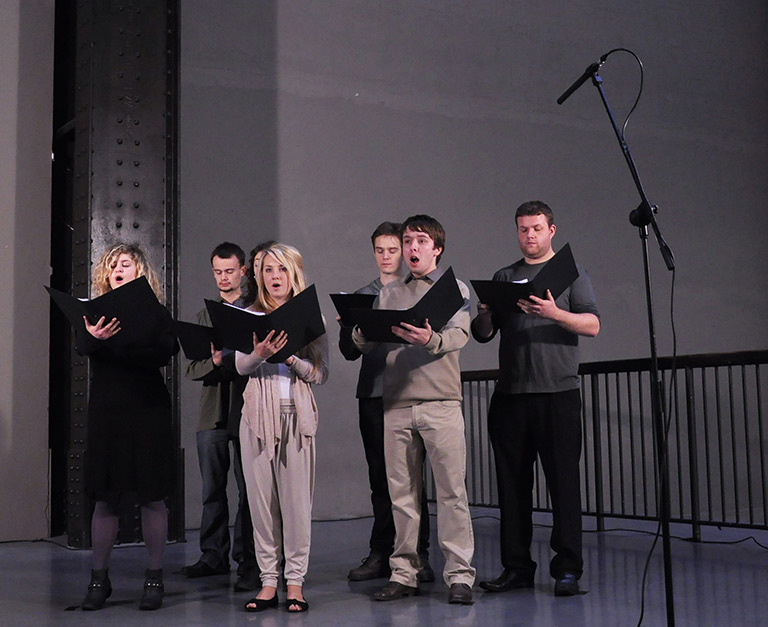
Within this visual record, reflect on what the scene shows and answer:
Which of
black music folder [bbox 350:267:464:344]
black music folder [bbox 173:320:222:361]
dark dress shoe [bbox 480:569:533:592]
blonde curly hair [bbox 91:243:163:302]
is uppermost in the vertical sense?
blonde curly hair [bbox 91:243:163:302]

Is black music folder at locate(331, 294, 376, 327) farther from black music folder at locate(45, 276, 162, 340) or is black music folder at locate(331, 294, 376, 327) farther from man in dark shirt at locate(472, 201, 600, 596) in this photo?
black music folder at locate(45, 276, 162, 340)

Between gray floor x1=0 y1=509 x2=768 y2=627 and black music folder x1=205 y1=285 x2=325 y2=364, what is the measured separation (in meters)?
0.96

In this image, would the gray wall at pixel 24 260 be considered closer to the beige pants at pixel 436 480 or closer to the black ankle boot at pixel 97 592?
the black ankle boot at pixel 97 592

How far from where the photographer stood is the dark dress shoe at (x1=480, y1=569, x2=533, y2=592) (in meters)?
3.67

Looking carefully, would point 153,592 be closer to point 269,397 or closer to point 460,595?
point 269,397

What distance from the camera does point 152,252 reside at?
220 inches

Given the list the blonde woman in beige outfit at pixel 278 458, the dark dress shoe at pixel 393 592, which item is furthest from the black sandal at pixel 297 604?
the dark dress shoe at pixel 393 592

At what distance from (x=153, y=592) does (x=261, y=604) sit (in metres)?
0.42

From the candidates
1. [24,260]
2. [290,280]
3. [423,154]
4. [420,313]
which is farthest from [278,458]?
[423,154]

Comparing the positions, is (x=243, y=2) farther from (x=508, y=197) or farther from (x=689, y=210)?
(x=689, y=210)

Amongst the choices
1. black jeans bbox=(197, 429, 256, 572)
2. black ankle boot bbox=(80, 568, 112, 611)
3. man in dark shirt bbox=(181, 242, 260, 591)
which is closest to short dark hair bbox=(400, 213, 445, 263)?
man in dark shirt bbox=(181, 242, 260, 591)

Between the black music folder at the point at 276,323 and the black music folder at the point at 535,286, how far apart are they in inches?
23.2

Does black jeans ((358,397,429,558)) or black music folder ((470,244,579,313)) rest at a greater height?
black music folder ((470,244,579,313))

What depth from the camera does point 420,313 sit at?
10.7 ft
